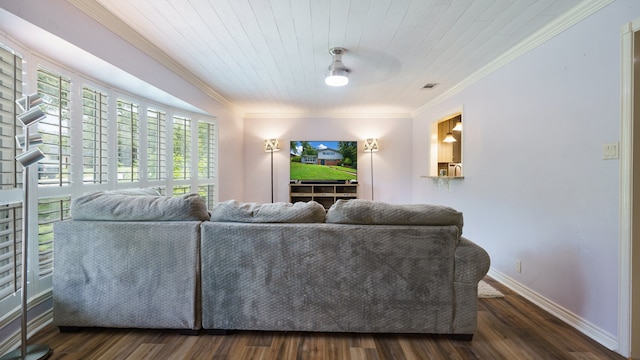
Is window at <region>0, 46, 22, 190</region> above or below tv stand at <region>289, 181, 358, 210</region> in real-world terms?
above

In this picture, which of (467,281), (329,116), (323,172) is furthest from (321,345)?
(329,116)

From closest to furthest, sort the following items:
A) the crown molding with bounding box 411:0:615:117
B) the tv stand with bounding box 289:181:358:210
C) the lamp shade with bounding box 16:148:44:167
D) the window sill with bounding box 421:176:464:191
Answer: the lamp shade with bounding box 16:148:44:167 < the crown molding with bounding box 411:0:615:117 < the window sill with bounding box 421:176:464:191 < the tv stand with bounding box 289:181:358:210

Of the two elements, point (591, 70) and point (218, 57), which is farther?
point (218, 57)

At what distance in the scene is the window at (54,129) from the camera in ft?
6.82

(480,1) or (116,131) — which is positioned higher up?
(480,1)

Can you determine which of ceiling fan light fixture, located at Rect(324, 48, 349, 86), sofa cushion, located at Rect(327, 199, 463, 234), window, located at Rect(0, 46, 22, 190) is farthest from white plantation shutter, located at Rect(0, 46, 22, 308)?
ceiling fan light fixture, located at Rect(324, 48, 349, 86)

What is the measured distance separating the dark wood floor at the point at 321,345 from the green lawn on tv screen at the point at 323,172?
3.83m

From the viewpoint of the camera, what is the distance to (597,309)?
1.86 metres

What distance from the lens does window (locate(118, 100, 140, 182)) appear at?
9.70 feet

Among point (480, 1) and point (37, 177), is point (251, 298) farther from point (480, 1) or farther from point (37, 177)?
point (480, 1)

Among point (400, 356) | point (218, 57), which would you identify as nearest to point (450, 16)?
point (218, 57)

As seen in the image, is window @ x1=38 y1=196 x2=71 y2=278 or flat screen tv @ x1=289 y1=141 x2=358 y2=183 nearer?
window @ x1=38 y1=196 x2=71 y2=278

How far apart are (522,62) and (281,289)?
2952 millimetres

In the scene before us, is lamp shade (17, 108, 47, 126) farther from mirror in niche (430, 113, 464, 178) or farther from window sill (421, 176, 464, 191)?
mirror in niche (430, 113, 464, 178)
